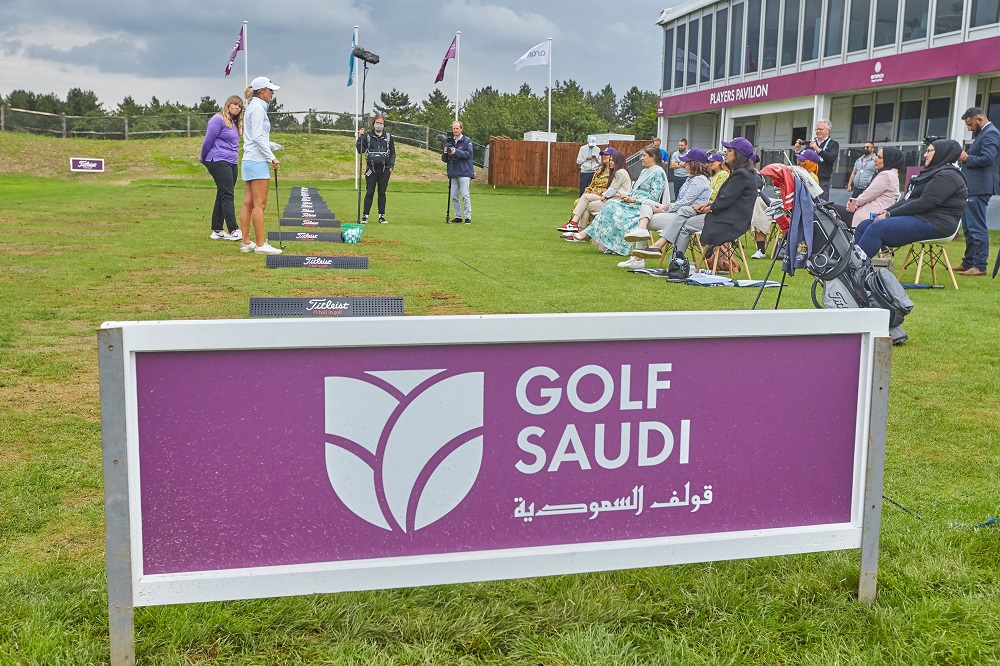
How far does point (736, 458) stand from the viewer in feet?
9.09

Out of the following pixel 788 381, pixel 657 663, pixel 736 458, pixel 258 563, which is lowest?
pixel 657 663

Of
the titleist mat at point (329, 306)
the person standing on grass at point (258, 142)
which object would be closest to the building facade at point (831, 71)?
the person standing on grass at point (258, 142)

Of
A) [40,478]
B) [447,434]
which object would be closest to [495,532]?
[447,434]

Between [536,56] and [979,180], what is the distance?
2320 centimetres

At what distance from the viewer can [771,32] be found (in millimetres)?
34562

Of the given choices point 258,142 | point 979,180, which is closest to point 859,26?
point 979,180

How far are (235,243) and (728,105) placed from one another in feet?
91.1

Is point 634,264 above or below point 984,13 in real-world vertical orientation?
below

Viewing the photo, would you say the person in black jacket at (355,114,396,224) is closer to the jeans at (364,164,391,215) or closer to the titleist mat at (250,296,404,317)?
the jeans at (364,164,391,215)

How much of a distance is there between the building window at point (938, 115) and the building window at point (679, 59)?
15.2 m

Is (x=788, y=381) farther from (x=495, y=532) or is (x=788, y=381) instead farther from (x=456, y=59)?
(x=456, y=59)

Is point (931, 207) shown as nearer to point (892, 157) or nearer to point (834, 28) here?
point (892, 157)

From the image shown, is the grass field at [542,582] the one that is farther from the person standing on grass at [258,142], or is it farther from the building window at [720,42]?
the building window at [720,42]

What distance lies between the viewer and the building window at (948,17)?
25562 millimetres
